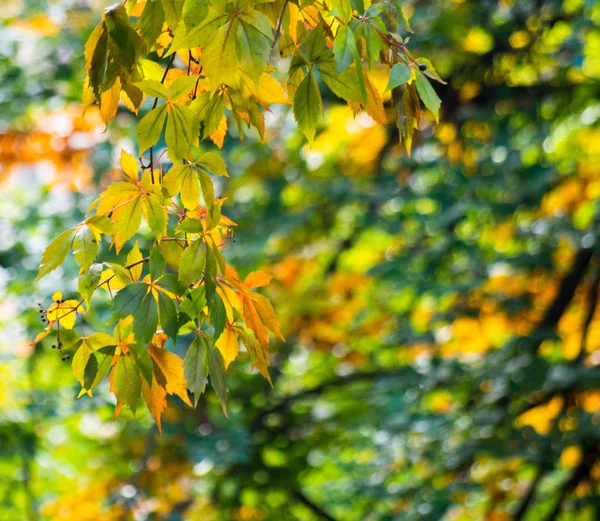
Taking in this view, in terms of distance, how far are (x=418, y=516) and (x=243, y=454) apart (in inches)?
27.2

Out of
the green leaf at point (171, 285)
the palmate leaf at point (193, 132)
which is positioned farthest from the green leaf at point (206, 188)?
the green leaf at point (171, 285)

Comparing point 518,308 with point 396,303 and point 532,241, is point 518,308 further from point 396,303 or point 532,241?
point 396,303

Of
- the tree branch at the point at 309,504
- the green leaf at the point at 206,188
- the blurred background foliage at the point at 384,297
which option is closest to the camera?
the green leaf at the point at 206,188

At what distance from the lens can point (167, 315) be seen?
0.99 meters

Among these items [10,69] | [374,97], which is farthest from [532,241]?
[374,97]

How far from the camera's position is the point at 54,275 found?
10.6ft

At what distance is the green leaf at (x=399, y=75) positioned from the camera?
3.20 ft

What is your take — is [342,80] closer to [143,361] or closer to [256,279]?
[256,279]

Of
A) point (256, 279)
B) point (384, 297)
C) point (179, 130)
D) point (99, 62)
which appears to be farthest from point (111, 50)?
point (384, 297)

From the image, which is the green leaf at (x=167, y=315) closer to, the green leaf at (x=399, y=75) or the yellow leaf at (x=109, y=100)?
the yellow leaf at (x=109, y=100)

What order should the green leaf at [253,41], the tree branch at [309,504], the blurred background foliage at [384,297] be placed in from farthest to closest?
the tree branch at [309,504] → the blurred background foliage at [384,297] → the green leaf at [253,41]

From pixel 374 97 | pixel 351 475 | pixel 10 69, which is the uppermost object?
pixel 10 69

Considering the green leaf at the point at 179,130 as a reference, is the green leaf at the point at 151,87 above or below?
above

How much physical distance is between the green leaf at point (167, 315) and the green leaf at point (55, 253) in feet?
0.43
